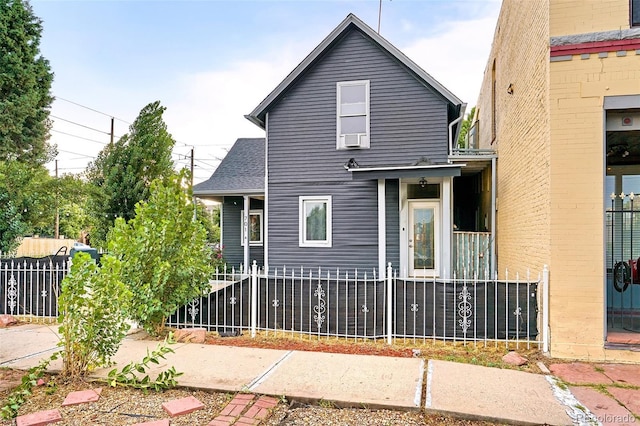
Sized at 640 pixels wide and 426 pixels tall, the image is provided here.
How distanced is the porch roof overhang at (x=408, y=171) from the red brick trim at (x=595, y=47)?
3.69 m

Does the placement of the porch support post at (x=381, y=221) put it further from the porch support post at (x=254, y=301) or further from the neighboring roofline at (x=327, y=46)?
the porch support post at (x=254, y=301)

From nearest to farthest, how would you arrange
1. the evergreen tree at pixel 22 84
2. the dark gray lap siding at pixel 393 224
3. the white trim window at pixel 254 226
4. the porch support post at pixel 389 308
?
the porch support post at pixel 389 308
the dark gray lap siding at pixel 393 224
the white trim window at pixel 254 226
the evergreen tree at pixel 22 84

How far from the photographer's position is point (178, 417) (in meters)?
3.66

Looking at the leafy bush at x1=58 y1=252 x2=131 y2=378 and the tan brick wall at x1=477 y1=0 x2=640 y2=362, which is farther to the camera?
the tan brick wall at x1=477 y1=0 x2=640 y2=362

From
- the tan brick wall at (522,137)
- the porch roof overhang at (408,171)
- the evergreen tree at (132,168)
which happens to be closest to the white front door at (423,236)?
the porch roof overhang at (408,171)

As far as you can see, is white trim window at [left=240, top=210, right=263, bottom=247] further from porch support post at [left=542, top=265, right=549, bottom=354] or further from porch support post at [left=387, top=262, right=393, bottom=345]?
porch support post at [left=542, top=265, right=549, bottom=354]

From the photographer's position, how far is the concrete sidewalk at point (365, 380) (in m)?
3.78

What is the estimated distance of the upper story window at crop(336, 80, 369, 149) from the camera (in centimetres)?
1098

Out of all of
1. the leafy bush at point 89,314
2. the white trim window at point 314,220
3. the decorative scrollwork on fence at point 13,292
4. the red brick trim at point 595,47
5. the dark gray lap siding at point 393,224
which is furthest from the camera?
the white trim window at point 314,220

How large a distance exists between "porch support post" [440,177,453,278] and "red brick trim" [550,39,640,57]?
15.0 feet

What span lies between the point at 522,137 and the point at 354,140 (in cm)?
445

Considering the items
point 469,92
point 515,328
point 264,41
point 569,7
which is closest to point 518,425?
point 515,328

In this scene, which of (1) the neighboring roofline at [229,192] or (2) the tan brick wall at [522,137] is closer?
(2) the tan brick wall at [522,137]

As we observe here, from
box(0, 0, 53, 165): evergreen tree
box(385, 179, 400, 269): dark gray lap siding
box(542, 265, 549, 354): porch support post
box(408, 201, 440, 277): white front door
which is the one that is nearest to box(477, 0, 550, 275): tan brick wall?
box(542, 265, 549, 354): porch support post
